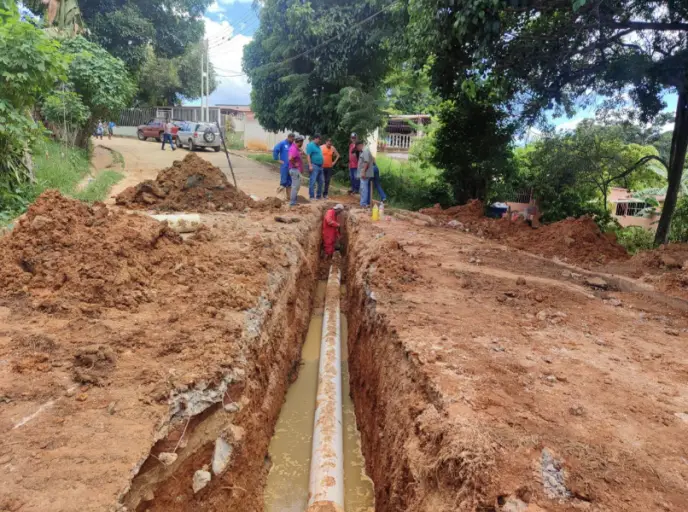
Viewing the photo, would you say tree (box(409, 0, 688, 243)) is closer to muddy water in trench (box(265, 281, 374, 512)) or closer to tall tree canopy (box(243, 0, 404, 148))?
tall tree canopy (box(243, 0, 404, 148))

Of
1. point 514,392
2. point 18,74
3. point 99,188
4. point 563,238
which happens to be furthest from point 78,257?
point 563,238

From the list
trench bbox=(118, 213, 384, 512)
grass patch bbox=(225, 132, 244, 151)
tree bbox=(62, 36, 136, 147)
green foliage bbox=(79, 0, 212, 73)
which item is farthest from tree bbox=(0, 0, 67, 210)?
grass patch bbox=(225, 132, 244, 151)

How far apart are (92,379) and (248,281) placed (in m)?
2.56

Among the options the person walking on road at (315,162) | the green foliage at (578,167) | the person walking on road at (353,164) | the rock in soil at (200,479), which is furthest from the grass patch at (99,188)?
the green foliage at (578,167)

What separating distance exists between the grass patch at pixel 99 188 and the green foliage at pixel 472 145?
10.1m

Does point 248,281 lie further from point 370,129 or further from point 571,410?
point 370,129

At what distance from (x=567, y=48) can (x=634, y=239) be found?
6270 mm

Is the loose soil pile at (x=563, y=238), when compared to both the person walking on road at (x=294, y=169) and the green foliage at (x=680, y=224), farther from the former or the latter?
the person walking on road at (x=294, y=169)

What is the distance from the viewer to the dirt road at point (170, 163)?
15930 mm

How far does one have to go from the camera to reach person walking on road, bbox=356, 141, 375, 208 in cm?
1272

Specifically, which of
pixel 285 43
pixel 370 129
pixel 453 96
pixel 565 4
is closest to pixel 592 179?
pixel 453 96

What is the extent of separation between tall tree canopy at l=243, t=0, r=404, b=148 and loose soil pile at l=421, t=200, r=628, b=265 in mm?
6329

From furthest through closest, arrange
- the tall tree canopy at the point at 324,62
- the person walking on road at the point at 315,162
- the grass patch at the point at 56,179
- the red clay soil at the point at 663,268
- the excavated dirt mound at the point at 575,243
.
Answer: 1. the tall tree canopy at the point at 324,62
2. the person walking on road at the point at 315,162
3. the excavated dirt mound at the point at 575,243
4. the grass patch at the point at 56,179
5. the red clay soil at the point at 663,268

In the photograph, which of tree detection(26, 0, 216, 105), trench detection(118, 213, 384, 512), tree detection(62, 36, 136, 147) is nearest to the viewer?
trench detection(118, 213, 384, 512)
